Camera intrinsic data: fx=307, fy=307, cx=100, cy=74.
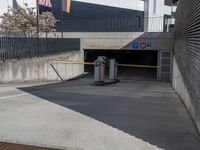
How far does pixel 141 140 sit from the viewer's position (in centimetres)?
507

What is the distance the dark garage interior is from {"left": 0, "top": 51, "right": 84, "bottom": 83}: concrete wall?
22.9 feet

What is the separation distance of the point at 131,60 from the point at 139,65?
201 inches

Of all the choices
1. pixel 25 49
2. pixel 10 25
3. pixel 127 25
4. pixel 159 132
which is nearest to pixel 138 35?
pixel 127 25

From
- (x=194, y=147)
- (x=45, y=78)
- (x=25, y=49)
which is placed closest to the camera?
(x=194, y=147)

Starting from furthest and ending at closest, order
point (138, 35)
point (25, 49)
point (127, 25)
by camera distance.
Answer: point (127, 25), point (138, 35), point (25, 49)

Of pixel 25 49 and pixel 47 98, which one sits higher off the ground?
pixel 25 49

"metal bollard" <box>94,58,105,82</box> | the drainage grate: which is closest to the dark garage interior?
"metal bollard" <box>94,58,105,82</box>

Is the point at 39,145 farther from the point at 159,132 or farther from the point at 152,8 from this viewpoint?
the point at 152,8

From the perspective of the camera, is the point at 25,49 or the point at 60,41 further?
the point at 60,41

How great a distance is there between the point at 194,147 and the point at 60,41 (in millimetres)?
16150

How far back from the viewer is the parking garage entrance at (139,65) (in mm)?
25312

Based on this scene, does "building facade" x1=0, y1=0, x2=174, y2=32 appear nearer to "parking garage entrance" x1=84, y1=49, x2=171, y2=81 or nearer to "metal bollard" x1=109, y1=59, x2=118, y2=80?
"parking garage entrance" x1=84, y1=49, x2=171, y2=81

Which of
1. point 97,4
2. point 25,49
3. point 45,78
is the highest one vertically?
point 97,4

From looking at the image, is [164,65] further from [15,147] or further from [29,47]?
[15,147]
